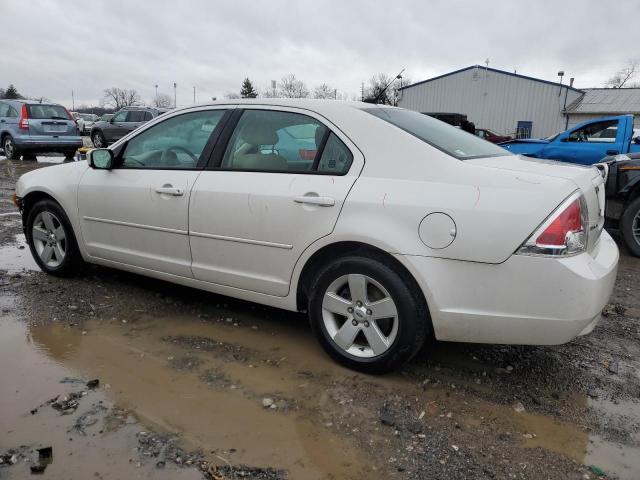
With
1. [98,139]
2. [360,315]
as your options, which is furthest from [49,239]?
[98,139]

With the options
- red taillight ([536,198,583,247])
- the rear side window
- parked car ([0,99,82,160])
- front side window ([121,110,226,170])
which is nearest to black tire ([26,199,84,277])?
front side window ([121,110,226,170])

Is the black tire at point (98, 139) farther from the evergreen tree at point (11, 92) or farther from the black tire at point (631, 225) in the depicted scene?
the evergreen tree at point (11, 92)

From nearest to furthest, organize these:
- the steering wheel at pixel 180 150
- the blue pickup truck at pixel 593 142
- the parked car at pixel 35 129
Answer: the steering wheel at pixel 180 150 → the blue pickup truck at pixel 593 142 → the parked car at pixel 35 129

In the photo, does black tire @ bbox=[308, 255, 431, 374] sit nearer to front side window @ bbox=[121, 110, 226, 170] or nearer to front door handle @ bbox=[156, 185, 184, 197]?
front door handle @ bbox=[156, 185, 184, 197]

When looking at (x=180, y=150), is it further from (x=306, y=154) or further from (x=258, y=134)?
(x=306, y=154)

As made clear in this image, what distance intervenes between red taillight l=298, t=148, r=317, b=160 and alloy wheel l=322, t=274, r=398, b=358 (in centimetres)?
77

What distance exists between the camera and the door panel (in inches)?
143

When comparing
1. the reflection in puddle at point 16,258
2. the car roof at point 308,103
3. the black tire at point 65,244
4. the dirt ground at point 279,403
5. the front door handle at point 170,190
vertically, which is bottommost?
the dirt ground at point 279,403

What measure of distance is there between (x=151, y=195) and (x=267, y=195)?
107 centimetres

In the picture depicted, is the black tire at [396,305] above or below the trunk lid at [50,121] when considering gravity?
below

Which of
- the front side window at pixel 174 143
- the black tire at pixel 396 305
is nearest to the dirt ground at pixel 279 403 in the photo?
the black tire at pixel 396 305

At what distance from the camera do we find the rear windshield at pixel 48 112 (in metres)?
14.7

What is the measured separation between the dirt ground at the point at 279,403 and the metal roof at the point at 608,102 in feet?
106

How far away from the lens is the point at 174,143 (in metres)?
3.90
